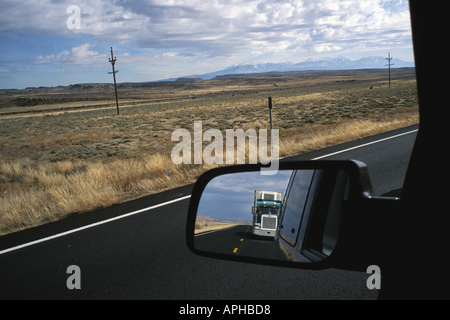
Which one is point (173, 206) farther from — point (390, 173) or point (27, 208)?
point (390, 173)

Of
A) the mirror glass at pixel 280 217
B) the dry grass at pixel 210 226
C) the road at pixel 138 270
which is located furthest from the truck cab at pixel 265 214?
the road at pixel 138 270

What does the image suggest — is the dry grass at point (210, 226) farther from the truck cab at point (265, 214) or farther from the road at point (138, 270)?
the road at point (138, 270)

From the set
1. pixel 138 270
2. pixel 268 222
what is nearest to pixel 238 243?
pixel 268 222

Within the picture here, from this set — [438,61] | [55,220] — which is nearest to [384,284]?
[438,61]

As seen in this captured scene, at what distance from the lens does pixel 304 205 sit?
6.31 ft

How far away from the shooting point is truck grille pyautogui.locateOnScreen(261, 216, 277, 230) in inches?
74.1

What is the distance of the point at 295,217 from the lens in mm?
1984

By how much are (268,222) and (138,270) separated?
2576 mm

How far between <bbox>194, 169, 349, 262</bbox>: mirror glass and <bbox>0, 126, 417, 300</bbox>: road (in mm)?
1395

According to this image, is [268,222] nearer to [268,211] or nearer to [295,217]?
[268,211]

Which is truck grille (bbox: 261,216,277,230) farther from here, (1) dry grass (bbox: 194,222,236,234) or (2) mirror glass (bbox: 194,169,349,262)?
(1) dry grass (bbox: 194,222,236,234)

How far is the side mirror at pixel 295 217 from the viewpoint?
1.29m

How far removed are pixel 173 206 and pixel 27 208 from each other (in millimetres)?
3014

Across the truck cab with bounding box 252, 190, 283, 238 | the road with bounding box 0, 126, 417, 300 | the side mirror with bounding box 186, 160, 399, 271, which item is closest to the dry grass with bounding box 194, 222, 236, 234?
the side mirror with bounding box 186, 160, 399, 271
